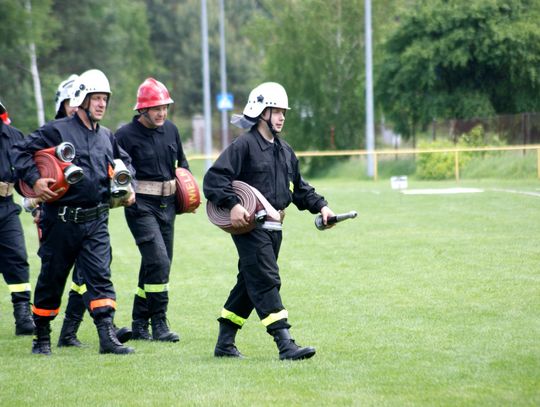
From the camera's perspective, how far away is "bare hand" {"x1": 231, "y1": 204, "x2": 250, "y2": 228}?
8.20 meters

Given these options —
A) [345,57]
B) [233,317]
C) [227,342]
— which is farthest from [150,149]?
[345,57]

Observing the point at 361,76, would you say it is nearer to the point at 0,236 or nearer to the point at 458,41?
the point at 458,41

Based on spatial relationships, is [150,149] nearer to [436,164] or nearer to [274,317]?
[274,317]

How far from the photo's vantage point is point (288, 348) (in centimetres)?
820

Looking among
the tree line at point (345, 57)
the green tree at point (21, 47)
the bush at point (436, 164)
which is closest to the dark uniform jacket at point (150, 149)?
the bush at point (436, 164)

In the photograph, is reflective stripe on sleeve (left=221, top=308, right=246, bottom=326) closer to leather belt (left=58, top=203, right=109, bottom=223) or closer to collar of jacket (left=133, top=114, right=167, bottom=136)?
leather belt (left=58, top=203, right=109, bottom=223)

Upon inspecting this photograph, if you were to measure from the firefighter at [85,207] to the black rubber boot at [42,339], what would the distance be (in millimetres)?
433

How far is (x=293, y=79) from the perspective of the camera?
45.6m

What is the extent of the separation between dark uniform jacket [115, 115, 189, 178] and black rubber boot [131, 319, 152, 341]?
1.31 meters

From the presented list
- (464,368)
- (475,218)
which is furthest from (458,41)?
(464,368)

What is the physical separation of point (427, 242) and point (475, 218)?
315 centimetres

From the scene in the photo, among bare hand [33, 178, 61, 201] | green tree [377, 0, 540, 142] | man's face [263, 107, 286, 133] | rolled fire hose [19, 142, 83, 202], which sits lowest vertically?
bare hand [33, 178, 61, 201]

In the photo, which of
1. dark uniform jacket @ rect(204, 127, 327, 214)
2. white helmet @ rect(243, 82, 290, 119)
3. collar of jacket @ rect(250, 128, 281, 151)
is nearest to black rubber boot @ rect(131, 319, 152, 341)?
dark uniform jacket @ rect(204, 127, 327, 214)

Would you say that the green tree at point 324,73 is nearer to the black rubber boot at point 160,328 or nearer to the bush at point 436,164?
the bush at point 436,164
